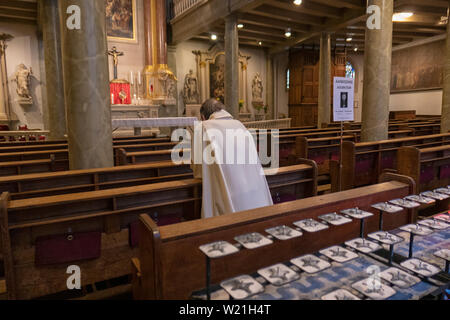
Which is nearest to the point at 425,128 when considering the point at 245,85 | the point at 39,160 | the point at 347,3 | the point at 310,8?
the point at 347,3

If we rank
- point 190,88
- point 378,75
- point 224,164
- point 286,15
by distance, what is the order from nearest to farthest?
1. point 224,164
2. point 378,75
3. point 286,15
4. point 190,88

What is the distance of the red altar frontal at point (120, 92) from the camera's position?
1345cm

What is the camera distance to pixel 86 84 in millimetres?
4172

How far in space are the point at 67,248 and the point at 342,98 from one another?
13.9 ft

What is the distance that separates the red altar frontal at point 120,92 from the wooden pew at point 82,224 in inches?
440

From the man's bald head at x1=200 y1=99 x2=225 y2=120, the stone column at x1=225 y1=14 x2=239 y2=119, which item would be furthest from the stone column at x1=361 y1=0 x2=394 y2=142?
the stone column at x1=225 y1=14 x2=239 y2=119

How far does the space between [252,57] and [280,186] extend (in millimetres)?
15575

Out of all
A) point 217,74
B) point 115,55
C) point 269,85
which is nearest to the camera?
point 115,55

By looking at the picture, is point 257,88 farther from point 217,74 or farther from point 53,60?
point 53,60

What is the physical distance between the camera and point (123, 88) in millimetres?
13664

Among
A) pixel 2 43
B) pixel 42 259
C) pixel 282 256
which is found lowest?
pixel 42 259
